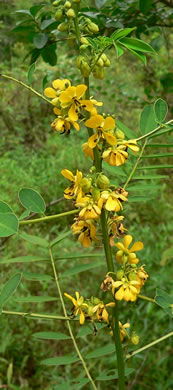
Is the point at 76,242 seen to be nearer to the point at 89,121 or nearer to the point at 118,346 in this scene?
the point at 118,346

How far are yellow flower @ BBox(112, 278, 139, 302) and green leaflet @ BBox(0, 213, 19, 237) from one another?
191mm

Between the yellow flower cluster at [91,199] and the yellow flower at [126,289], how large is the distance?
86mm

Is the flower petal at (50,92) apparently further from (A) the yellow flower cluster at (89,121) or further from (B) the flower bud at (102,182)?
(B) the flower bud at (102,182)

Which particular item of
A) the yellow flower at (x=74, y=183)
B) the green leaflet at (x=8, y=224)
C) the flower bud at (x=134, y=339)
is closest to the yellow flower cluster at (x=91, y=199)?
the yellow flower at (x=74, y=183)

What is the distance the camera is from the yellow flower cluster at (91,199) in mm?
620

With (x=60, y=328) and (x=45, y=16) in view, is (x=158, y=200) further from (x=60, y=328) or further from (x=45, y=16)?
(x=45, y=16)

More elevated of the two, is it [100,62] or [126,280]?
[100,62]

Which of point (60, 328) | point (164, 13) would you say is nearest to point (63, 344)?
point (60, 328)

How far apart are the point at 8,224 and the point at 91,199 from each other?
139 millimetres

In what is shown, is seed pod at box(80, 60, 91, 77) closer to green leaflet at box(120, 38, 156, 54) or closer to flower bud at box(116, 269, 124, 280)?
green leaflet at box(120, 38, 156, 54)

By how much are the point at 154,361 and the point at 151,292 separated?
0.45 m

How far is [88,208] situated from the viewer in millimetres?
622

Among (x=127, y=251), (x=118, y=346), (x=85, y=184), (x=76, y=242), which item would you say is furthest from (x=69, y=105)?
(x=76, y=242)

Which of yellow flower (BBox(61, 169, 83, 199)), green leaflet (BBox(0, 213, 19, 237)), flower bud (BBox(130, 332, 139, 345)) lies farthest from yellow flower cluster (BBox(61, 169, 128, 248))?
flower bud (BBox(130, 332, 139, 345))
